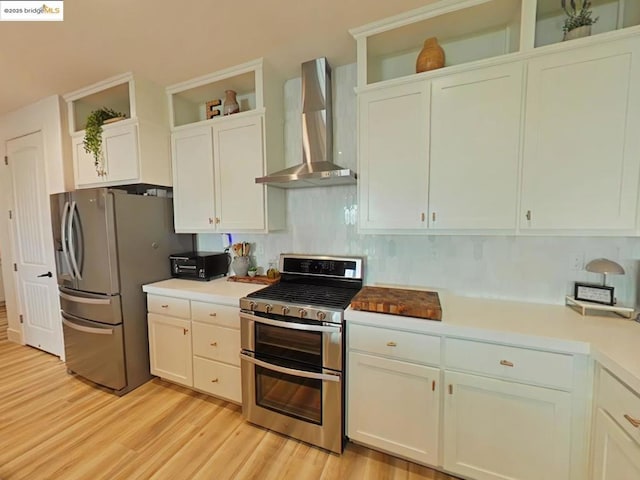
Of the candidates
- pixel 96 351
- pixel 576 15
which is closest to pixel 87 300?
pixel 96 351

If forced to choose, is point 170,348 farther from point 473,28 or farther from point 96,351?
point 473,28

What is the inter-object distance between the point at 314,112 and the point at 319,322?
62.4 inches

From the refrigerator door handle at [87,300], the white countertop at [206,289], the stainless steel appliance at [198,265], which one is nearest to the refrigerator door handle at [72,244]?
the refrigerator door handle at [87,300]

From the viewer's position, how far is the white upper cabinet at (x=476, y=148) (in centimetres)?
152

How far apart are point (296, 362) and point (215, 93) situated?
2.46 metres

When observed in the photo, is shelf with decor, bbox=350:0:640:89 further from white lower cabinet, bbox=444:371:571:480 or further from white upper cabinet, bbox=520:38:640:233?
white lower cabinet, bbox=444:371:571:480

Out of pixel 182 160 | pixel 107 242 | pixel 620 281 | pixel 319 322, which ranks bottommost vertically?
pixel 319 322

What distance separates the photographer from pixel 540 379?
1279mm

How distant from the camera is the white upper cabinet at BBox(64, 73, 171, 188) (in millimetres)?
2334

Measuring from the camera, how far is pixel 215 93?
2.55 metres

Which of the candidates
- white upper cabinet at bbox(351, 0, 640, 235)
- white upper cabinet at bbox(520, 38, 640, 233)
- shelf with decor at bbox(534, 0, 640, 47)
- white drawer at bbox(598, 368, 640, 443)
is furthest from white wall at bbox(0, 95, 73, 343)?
white drawer at bbox(598, 368, 640, 443)

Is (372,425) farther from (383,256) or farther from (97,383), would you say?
(97,383)

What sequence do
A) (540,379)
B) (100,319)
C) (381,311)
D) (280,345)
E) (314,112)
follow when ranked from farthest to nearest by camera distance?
1. (100,319)
2. (314,112)
3. (280,345)
4. (381,311)
5. (540,379)

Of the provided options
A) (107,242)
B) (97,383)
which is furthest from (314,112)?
(97,383)
